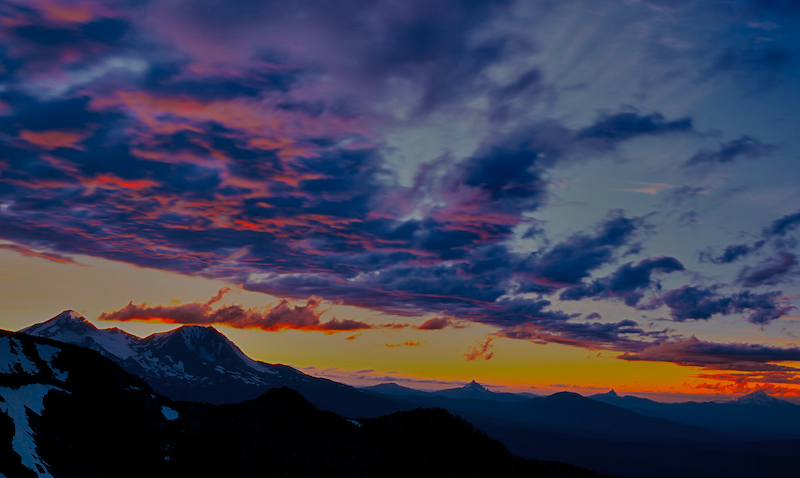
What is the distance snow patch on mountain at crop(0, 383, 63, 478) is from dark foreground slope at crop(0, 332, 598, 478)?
0.88ft

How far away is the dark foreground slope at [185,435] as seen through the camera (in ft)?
344

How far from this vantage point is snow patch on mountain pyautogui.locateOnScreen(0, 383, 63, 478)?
92.7m

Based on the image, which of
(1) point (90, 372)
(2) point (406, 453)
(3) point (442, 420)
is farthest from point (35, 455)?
(3) point (442, 420)

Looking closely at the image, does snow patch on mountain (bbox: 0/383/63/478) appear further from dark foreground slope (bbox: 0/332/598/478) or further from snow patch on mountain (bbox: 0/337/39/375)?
snow patch on mountain (bbox: 0/337/39/375)

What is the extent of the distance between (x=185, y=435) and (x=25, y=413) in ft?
113

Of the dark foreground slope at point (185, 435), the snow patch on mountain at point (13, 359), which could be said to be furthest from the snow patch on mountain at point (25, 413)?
the snow patch on mountain at point (13, 359)

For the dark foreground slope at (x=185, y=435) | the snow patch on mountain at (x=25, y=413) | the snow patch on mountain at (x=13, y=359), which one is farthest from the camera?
the snow patch on mountain at (x=13, y=359)

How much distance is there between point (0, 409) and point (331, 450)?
217 ft

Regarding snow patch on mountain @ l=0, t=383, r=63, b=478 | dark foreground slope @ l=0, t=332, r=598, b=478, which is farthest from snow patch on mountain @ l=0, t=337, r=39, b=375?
snow patch on mountain @ l=0, t=383, r=63, b=478

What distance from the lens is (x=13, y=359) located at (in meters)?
125

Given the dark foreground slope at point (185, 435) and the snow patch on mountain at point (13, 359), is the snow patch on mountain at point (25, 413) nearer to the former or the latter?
the dark foreground slope at point (185, 435)

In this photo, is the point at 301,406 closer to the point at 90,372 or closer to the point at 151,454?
the point at 151,454

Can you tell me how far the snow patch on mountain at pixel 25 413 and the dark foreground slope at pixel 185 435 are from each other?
0.27 meters

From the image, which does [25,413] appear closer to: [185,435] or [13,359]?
[13,359]
